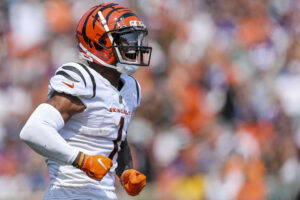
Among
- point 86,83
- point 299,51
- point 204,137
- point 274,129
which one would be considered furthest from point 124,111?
point 299,51

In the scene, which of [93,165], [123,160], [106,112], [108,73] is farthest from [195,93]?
[93,165]

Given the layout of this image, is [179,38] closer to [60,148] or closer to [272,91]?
[272,91]

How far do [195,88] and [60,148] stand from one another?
6.16m

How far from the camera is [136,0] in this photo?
1102 cm

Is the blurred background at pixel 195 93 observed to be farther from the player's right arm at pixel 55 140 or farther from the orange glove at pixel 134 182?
the player's right arm at pixel 55 140

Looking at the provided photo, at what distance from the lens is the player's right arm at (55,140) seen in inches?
146

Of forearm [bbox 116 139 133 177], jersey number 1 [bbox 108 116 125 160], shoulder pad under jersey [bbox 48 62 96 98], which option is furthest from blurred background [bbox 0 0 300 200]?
shoulder pad under jersey [bbox 48 62 96 98]

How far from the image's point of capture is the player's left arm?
13.3ft

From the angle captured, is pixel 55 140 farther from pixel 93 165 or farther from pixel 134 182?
pixel 134 182

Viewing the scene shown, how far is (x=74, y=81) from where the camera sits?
383 centimetres

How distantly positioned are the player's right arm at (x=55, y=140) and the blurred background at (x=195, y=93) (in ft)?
14.8

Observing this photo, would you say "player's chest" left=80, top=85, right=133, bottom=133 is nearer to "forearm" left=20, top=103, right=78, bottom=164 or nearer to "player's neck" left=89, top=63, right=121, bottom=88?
"player's neck" left=89, top=63, right=121, bottom=88

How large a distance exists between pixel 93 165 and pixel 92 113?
397 millimetres

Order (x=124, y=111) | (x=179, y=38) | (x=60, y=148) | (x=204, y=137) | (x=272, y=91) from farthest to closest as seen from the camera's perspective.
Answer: (x=179, y=38)
(x=272, y=91)
(x=204, y=137)
(x=124, y=111)
(x=60, y=148)
